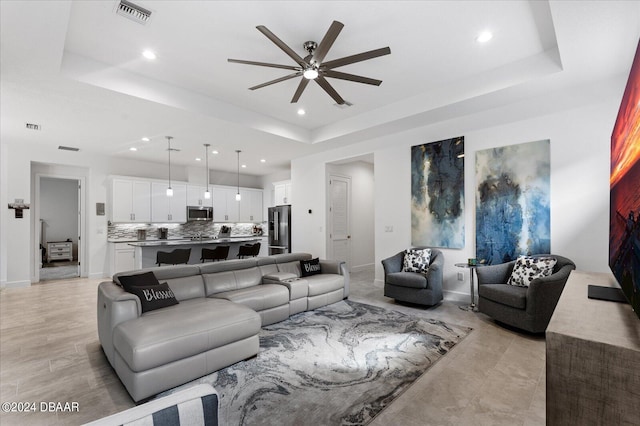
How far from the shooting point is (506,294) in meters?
3.40

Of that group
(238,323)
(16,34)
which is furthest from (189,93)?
(238,323)

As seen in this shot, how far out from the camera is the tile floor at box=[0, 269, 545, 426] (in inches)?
78.9

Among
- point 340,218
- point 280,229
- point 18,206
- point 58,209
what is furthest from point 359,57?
point 58,209

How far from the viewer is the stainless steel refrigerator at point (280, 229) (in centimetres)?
789

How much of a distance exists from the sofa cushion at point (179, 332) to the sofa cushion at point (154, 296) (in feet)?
0.22

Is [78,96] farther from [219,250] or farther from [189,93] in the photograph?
[219,250]

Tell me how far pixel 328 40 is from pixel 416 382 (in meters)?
2.84

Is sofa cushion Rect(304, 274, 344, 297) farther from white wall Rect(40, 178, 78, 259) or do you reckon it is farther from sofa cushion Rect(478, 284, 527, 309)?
white wall Rect(40, 178, 78, 259)

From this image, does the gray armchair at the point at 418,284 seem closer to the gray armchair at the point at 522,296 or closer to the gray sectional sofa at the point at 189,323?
the gray armchair at the point at 522,296

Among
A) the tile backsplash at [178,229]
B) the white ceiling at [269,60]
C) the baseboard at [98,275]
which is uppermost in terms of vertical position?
the white ceiling at [269,60]

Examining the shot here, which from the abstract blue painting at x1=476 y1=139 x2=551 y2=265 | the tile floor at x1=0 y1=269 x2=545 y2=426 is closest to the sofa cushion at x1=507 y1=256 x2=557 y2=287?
the abstract blue painting at x1=476 y1=139 x2=551 y2=265

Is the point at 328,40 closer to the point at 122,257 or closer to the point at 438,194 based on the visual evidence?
the point at 438,194

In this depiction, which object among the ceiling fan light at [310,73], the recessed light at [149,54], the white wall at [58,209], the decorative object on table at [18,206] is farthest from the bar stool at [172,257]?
the white wall at [58,209]

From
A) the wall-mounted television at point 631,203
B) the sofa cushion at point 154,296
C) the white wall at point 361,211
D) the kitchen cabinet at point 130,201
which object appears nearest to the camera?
the wall-mounted television at point 631,203
